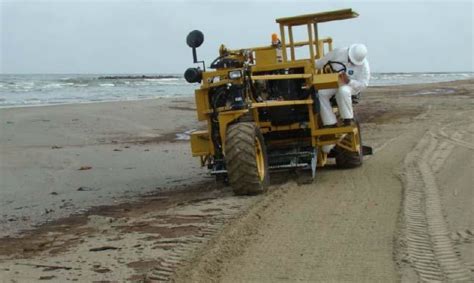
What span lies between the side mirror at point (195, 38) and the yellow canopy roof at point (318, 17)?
1397 millimetres

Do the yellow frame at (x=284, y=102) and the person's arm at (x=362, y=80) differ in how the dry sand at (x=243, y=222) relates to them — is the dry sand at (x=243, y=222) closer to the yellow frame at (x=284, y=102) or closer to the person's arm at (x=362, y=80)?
the yellow frame at (x=284, y=102)

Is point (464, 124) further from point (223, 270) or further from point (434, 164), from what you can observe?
point (223, 270)

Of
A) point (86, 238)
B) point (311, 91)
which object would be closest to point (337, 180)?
point (311, 91)

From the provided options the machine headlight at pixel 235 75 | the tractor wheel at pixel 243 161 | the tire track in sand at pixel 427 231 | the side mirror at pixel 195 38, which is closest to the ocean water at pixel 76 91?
the side mirror at pixel 195 38

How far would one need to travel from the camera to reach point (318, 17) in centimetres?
996

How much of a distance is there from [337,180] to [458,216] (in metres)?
2.82

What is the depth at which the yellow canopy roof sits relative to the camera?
9753 millimetres

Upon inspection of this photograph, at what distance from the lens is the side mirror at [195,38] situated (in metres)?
9.41

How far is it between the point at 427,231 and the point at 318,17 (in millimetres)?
4778

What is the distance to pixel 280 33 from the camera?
1026cm

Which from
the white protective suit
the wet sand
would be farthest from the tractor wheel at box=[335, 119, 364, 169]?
the wet sand

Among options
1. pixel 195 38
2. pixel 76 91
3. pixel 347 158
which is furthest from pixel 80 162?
pixel 76 91

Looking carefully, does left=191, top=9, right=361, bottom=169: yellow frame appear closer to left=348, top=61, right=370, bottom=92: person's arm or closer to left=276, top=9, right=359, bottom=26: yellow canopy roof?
left=276, top=9, right=359, bottom=26: yellow canopy roof

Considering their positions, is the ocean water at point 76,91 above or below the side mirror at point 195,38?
below
